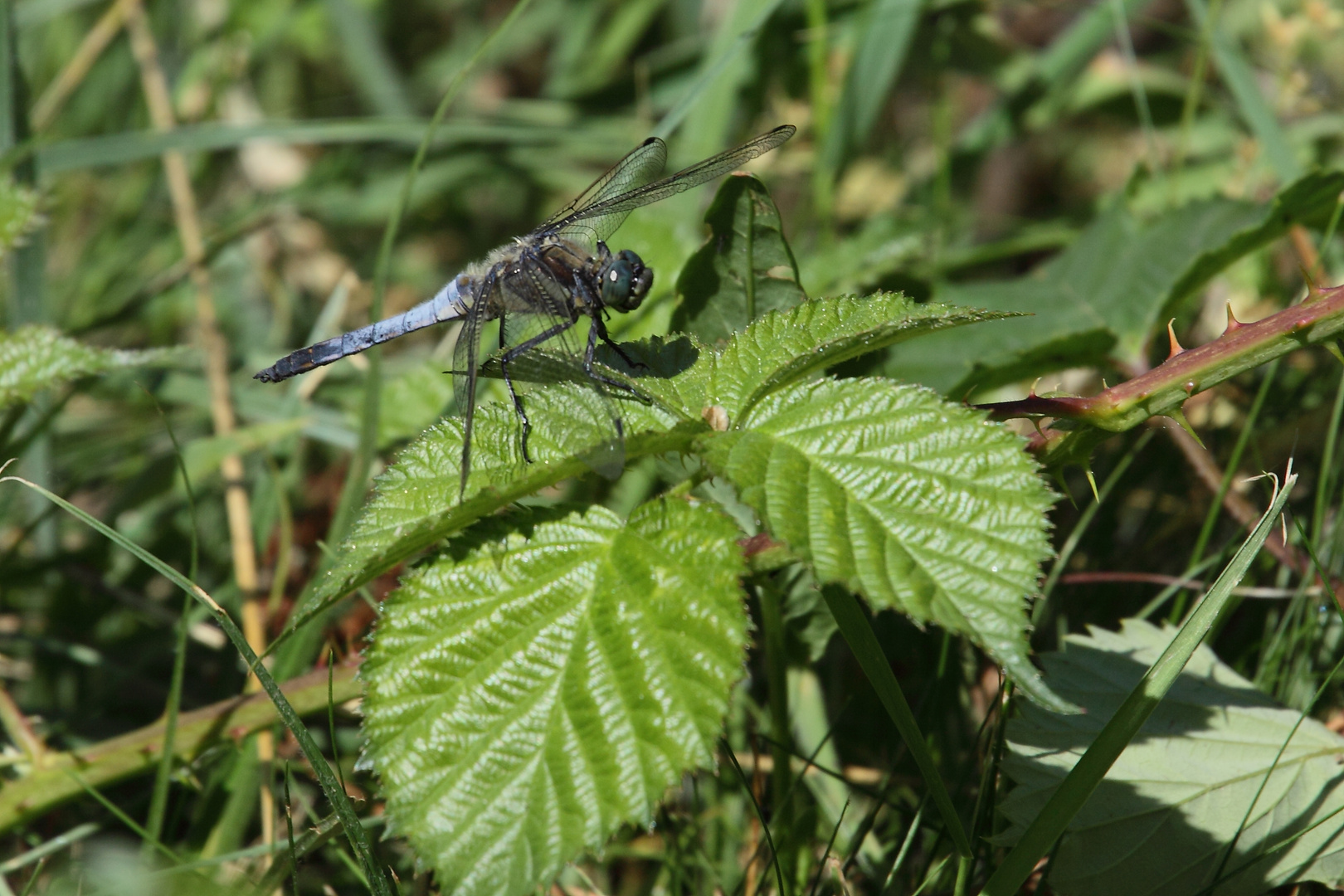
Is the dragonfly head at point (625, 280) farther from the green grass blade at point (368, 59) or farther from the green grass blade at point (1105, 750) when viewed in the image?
the green grass blade at point (368, 59)

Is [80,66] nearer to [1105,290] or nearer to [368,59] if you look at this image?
[368,59]

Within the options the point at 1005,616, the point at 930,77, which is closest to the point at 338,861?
the point at 1005,616

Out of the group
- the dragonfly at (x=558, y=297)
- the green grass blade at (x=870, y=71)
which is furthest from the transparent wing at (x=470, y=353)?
the green grass blade at (x=870, y=71)

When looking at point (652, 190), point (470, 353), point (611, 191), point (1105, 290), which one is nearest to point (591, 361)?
point (470, 353)

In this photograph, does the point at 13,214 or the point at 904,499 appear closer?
the point at 904,499

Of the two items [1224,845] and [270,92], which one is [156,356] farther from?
[270,92]

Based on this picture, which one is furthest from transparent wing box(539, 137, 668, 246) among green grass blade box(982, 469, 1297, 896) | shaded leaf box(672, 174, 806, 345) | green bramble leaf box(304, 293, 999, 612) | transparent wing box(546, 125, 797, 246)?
green grass blade box(982, 469, 1297, 896)

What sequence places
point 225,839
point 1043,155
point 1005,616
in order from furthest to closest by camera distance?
1. point 1043,155
2. point 225,839
3. point 1005,616

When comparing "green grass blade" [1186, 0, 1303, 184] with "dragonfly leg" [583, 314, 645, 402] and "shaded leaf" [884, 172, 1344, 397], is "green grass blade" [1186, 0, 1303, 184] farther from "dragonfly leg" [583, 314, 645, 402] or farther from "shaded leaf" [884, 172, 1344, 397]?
"dragonfly leg" [583, 314, 645, 402]
